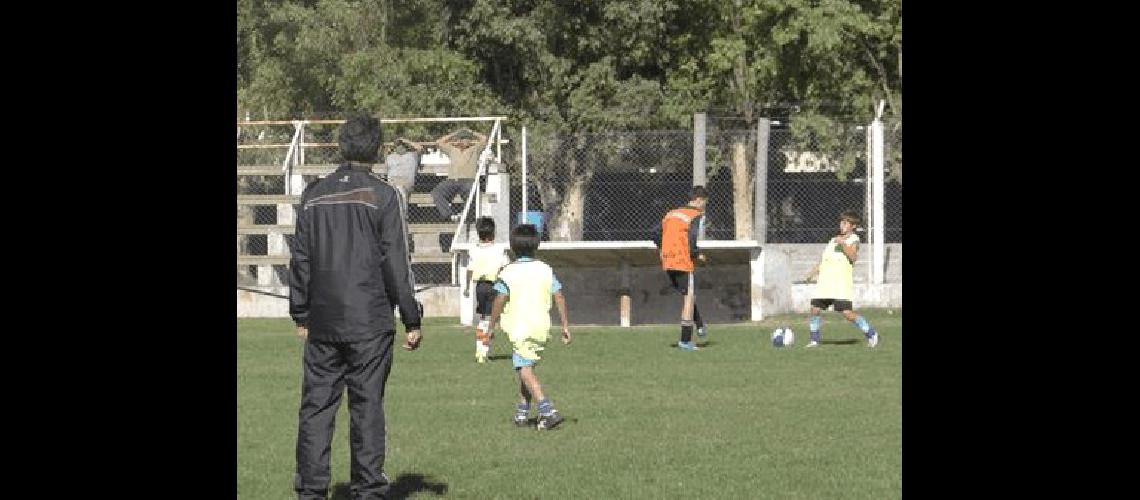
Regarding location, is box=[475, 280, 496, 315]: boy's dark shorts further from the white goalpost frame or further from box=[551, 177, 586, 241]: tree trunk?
box=[551, 177, 586, 241]: tree trunk

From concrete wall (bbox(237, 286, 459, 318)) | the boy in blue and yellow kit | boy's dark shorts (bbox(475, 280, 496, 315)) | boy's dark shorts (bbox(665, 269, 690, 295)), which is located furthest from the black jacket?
concrete wall (bbox(237, 286, 459, 318))

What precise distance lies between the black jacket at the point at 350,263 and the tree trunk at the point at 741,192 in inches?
918

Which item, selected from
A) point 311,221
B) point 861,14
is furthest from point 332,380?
point 861,14

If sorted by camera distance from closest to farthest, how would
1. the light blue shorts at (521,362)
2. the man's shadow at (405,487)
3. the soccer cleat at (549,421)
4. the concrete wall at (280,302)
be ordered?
the man's shadow at (405,487)
the soccer cleat at (549,421)
the light blue shorts at (521,362)
the concrete wall at (280,302)

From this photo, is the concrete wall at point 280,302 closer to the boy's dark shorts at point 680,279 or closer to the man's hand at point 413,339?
the boy's dark shorts at point 680,279

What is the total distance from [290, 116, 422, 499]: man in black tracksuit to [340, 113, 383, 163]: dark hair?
0.01 meters

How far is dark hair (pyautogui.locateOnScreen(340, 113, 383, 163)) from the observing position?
432 inches

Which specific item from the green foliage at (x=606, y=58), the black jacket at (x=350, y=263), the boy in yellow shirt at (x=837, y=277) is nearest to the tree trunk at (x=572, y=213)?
the green foliage at (x=606, y=58)

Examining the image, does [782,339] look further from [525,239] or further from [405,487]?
A: [405,487]

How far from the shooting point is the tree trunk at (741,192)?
34.3m

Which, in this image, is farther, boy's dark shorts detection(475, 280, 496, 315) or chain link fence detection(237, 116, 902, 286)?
chain link fence detection(237, 116, 902, 286)

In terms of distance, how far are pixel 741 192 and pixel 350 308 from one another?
25221 mm

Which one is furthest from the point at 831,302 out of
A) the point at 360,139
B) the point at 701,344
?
the point at 360,139
